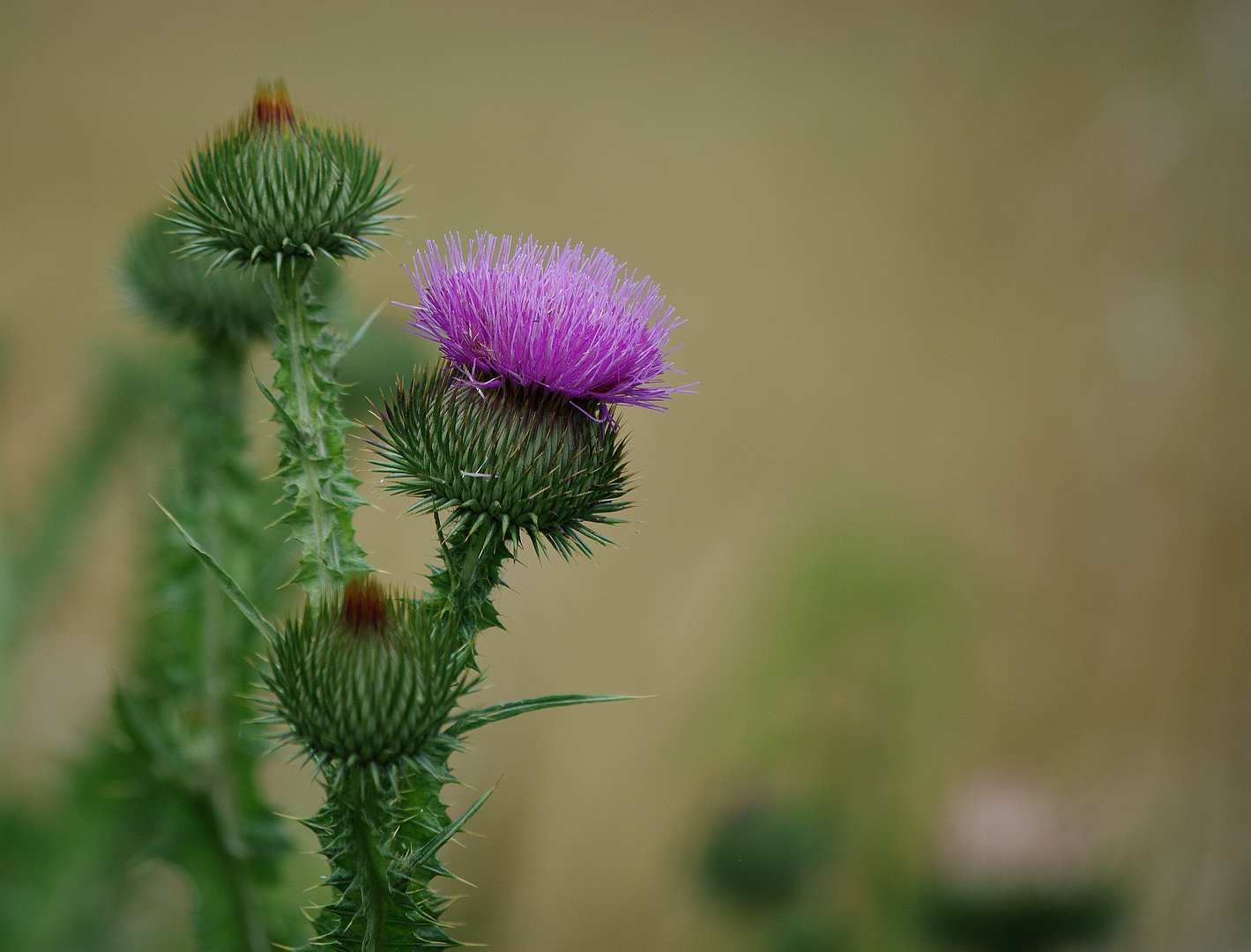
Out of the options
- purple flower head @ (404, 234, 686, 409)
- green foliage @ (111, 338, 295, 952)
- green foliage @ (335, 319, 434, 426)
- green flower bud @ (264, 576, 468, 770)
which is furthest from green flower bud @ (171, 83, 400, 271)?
green foliage @ (335, 319, 434, 426)

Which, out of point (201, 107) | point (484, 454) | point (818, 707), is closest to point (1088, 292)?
point (818, 707)

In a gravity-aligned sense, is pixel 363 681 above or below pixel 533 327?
below

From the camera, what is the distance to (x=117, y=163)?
8.42 m

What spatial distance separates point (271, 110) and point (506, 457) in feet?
2.67

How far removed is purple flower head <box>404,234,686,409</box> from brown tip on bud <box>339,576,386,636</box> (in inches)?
16.8

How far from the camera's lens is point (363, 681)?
1.34 metres

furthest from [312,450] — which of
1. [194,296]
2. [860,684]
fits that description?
[860,684]

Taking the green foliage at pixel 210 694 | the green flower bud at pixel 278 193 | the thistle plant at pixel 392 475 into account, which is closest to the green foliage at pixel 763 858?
the green foliage at pixel 210 694

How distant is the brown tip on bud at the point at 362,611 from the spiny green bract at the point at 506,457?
0.26m

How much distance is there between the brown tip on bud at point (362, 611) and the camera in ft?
4.60

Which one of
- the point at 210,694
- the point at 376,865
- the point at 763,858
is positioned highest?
the point at 763,858

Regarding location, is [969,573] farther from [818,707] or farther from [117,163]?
[117,163]

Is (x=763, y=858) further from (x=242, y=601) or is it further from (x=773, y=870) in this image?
(x=242, y=601)

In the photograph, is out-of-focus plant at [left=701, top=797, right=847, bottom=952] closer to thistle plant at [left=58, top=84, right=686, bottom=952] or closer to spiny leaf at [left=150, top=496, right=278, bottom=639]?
thistle plant at [left=58, top=84, right=686, bottom=952]
